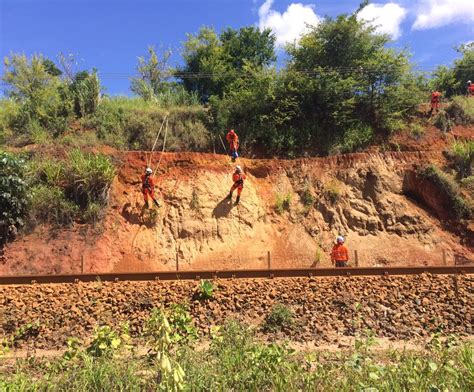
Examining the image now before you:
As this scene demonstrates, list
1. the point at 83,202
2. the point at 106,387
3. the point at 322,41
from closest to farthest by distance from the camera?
1. the point at 106,387
2. the point at 83,202
3. the point at 322,41

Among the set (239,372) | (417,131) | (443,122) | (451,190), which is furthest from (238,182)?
(443,122)

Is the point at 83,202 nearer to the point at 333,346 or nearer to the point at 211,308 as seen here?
the point at 211,308

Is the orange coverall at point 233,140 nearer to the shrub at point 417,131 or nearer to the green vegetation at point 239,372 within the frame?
the shrub at point 417,131

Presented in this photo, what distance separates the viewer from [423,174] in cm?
1678

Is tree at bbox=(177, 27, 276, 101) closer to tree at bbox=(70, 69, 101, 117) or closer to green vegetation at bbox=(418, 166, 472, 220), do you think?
tree at bbox=(70, 69, 101, 117)

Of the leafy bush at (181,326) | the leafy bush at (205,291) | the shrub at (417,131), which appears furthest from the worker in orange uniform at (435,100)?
the leafy bush at (181,326)

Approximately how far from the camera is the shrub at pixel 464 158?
17.0 meters

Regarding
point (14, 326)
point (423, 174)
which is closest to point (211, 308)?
point (14, 326)

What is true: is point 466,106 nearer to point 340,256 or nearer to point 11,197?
point 340,256

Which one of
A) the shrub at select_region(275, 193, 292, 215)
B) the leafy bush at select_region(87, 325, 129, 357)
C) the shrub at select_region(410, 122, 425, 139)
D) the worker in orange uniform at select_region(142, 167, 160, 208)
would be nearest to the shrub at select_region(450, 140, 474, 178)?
the shrub at select_region(410, 122, 425, 139)

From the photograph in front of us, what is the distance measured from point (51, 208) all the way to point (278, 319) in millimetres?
8426

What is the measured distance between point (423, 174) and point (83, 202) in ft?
40.9

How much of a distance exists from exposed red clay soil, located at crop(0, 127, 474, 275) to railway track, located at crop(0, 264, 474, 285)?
2224 millimetres

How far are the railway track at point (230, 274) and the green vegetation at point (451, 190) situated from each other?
6.31 meters
